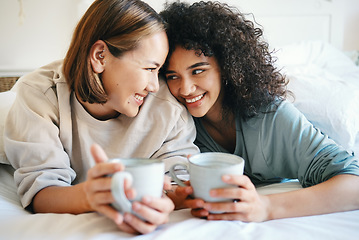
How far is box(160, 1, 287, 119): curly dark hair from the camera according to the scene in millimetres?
1020

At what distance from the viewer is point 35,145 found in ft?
2.85

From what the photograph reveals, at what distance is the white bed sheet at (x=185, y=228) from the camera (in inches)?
25.2

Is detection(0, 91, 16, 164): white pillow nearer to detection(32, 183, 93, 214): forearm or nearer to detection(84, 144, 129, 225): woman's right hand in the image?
detection(32, 183, 93, 214): forearm

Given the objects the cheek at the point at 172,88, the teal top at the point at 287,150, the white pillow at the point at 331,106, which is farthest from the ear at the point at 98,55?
the white pillow at the point at 331,106

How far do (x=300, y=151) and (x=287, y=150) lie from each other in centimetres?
5

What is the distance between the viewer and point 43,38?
245 cm

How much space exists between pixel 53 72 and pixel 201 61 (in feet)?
1.66

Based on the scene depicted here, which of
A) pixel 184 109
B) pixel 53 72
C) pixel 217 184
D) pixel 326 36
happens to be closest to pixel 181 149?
pixel 184 109

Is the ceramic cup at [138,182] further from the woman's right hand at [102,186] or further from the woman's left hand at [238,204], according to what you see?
the woman's left hand at [238,204]

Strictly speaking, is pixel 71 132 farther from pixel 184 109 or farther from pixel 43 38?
pixel 43 38

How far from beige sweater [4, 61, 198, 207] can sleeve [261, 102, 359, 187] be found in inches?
9.9

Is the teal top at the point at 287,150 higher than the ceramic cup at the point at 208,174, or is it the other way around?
the ceramic cup at the point at 208,174

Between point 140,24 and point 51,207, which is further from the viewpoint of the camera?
point 140,24

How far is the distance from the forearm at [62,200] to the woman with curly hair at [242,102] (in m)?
0.23
